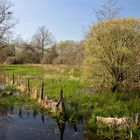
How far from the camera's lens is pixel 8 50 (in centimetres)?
7825

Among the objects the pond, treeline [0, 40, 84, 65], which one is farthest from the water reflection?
treeline [0, 40, 84, 65]

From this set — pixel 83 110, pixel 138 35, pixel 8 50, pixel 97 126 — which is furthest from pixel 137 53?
pixel 8 50

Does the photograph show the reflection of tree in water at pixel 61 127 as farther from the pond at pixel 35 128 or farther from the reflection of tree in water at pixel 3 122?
the reflection of tree in water at pixel 3 122

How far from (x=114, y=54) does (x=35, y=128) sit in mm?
7757

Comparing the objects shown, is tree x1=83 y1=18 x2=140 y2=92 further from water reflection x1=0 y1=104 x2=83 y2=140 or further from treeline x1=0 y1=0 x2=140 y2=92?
water reflection x1=0 y1=104 x2=83 y2=140

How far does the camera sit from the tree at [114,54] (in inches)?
773

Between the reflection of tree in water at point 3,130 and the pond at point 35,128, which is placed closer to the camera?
the reflection of tree in water at point 3,130

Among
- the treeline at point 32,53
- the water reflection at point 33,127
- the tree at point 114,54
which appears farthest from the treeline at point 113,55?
the treeline at point 32,53

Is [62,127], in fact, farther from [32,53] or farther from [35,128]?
[32,53]

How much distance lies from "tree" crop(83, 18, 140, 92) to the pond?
17.0 ft

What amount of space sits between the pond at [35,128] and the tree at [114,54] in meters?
5.17

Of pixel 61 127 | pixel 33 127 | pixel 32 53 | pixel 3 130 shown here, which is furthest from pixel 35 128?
pixel 32 53

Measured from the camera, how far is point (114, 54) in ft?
64.7

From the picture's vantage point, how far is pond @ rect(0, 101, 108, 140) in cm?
1340
